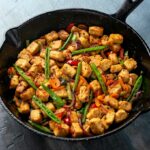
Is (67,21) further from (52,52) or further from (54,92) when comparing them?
(54,92)

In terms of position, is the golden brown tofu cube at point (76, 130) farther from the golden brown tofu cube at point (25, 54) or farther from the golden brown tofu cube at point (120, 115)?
the golden brown tofu cube at point (25, 54)

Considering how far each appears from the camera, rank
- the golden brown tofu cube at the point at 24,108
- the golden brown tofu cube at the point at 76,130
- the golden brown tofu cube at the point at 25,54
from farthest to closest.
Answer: the golden brown tofu cube at the point at 25,54, the golden brown tofu cube at the point at 24,108, the golden brown tofu cube at the point at 76,130

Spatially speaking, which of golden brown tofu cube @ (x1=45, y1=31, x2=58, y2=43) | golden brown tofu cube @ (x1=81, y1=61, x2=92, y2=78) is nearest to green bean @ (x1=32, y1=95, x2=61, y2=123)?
golden brown tofu cube @ (x1=81, y1=61, x2=92, y2=78)

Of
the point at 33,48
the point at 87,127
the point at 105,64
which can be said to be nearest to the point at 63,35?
the point at 33,48

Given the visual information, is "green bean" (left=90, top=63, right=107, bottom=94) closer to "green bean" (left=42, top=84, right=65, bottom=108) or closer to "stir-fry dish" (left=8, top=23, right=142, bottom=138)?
"stir-fry dish" (left=8, top=23, right=142, bottom=138)

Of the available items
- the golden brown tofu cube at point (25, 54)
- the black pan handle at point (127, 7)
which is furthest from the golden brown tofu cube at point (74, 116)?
the black pan handle at point (127, 7)

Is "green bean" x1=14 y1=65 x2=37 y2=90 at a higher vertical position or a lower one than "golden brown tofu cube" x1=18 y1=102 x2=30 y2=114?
higher

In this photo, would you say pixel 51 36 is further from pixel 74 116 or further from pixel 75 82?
pixel 74 116
